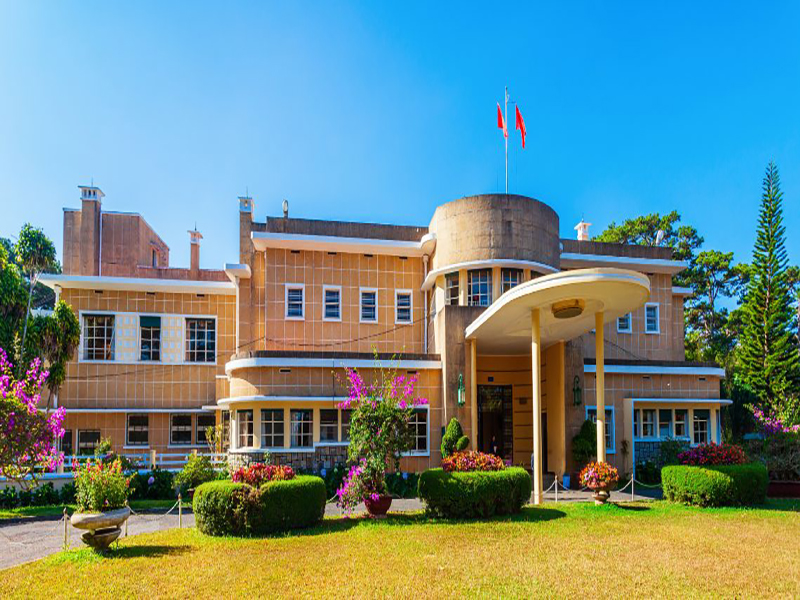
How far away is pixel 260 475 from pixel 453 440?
6645 mm

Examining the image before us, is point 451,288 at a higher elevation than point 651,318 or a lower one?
higher

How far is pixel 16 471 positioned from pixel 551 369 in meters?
14.7

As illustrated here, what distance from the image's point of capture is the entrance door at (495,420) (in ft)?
66.0

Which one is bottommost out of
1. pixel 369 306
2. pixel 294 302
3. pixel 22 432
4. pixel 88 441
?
pixel 88 441

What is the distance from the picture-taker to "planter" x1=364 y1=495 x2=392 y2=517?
11.8m

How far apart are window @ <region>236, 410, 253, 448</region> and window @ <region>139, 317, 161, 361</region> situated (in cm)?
579

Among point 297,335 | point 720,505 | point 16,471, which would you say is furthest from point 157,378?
point 720,505

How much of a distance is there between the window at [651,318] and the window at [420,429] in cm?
1092

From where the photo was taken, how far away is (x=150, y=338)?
20.8 metres

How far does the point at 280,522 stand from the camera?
10.6 meters

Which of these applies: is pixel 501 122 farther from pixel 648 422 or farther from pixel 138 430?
pixel 138 430

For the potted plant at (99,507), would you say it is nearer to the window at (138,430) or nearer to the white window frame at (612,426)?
the window at (138,430)

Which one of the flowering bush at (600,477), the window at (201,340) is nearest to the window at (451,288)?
the flowering bush at (600,477)

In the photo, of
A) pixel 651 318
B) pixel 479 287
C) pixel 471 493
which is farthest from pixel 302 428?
pixel 651 318
